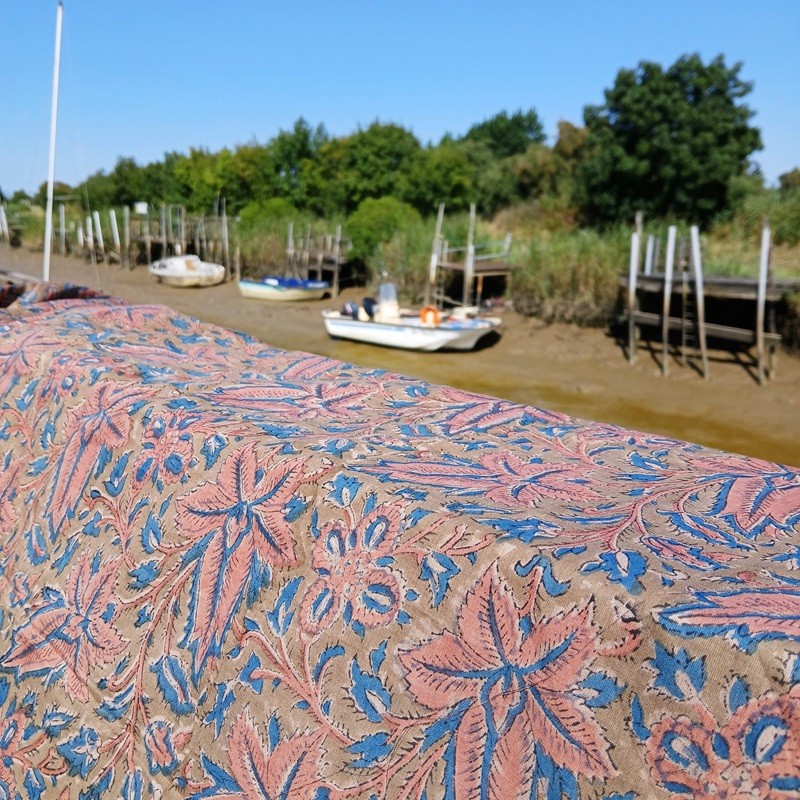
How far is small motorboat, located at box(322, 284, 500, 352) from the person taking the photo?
45.4ft

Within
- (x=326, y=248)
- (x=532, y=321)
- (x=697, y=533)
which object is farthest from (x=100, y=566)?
(x=326, y=248)

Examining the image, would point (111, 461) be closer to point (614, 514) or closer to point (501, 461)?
point (501, 461)

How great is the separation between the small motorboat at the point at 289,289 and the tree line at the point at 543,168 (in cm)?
516

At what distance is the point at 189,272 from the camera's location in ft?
73.2

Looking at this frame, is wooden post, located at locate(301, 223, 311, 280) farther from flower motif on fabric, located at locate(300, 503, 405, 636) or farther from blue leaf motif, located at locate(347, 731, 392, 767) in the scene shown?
blue leaf motif, located at locate(347, 731, 392, 767)

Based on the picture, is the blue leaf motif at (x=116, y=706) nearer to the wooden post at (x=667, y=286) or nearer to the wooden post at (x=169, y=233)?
the wooden post at (x=667, y=286)

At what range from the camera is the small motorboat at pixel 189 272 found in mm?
22312

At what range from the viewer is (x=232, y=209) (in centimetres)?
2888

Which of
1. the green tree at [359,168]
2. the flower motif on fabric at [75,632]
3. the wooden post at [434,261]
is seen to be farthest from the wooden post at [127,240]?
the flower motif on fabric at [75,632]

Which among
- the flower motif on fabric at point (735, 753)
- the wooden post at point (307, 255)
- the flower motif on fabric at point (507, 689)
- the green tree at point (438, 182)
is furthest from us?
the green tree at point (438, 182)

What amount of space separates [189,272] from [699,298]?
15.7 m

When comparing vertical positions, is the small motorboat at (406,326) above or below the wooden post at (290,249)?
below

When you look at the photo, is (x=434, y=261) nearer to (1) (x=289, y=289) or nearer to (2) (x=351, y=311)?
(2) (x=351, y=311)

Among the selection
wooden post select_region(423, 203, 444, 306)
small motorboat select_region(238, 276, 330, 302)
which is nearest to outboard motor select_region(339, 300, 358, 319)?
wooden post select_region(423, 203, 444, 306)
